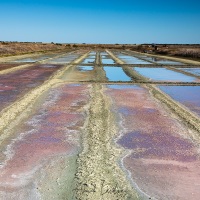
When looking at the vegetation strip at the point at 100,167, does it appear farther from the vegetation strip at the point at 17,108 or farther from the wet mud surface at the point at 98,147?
the vegetation strip at the point at 17,108

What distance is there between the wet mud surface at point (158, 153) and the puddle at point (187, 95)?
132cm

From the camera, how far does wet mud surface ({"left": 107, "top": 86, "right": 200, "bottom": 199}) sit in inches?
192

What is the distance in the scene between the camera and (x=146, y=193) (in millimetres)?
4691

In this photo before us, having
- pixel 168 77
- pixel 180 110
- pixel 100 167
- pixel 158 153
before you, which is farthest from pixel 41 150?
pixel 168 77

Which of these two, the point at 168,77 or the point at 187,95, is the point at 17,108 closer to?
the point at 187,95

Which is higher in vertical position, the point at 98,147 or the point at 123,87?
the point at 98,147

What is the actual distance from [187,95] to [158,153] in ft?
24.1

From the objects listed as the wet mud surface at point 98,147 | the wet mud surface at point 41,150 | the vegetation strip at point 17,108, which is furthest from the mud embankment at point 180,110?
the vegetation strip at point 17,108

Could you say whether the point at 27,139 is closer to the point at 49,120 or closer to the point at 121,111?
the point at 49,120

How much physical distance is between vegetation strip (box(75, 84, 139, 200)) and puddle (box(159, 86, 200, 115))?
351 centimetres

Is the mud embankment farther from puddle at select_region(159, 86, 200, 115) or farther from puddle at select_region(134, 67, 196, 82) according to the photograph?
puddle at select_region(134, 67, 196, 82)

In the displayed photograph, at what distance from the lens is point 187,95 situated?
43.4ft

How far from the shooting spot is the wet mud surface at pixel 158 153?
488 centimetres

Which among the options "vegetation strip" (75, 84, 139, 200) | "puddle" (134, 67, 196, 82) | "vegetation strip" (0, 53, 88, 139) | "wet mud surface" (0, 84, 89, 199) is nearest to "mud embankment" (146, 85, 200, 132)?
"vegetation strip" (75, 84, 139, 200)
